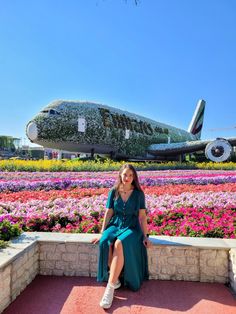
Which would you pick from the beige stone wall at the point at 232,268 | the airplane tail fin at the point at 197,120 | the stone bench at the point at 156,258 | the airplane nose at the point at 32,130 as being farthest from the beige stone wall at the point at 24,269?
the airplane tail fin at the point at 197,120

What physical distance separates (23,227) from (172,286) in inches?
109

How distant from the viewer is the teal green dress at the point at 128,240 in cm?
360

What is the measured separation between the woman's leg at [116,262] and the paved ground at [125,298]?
28 centimetres

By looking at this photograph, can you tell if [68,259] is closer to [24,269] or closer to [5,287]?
[24,269]

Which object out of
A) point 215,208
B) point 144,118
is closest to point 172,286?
point 215,208

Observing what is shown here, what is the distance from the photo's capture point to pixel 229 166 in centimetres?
2016

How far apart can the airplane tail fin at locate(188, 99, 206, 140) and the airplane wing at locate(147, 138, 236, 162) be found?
519 inches

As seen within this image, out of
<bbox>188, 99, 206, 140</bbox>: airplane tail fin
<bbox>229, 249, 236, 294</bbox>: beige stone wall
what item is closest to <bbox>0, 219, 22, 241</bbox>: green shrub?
<bbox>229, 249, 236, 294</bbox>: beige stone wall

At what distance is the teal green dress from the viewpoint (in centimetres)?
360

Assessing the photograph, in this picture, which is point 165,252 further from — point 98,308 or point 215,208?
point 215,208

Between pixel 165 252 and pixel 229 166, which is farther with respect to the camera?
pixel 229 166

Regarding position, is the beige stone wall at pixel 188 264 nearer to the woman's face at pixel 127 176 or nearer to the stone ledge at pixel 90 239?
the stone ledge at pixel 90 239

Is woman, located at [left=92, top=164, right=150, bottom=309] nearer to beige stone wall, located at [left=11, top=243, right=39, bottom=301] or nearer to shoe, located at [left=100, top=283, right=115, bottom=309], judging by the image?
shoe, located at [left=100, top=283, right=115, bottom=309]

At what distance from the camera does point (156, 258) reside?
4.06m
